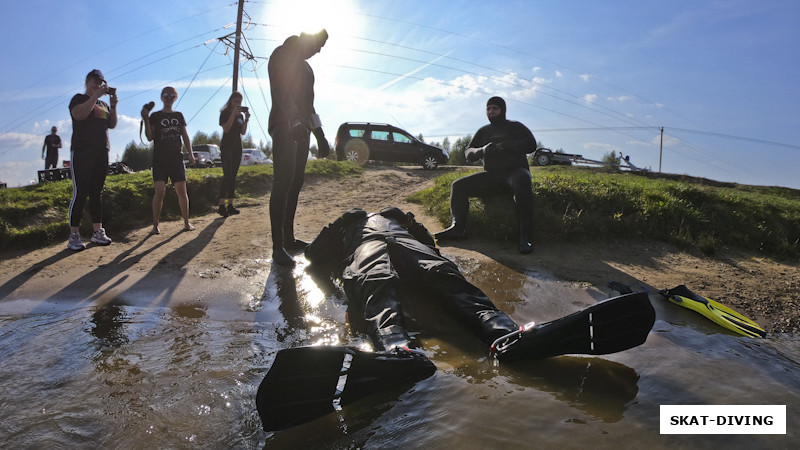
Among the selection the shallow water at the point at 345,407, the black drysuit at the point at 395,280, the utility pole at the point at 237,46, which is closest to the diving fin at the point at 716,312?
the shallow water at the point at 345,407

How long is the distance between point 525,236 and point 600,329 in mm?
2790

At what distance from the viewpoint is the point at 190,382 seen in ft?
7.26

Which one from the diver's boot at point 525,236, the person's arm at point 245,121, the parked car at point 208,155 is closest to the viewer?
the diver's boot at point 525,236

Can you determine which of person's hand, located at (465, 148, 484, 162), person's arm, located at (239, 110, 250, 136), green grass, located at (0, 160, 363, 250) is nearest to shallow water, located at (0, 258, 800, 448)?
green grass, located at (0, 160, 363, 250)

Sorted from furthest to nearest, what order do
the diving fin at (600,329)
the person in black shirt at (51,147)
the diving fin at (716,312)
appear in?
1. the person in black shirt at (51,147)
2. the diving fin at (716,312)
3. the diving fin at (600,329)

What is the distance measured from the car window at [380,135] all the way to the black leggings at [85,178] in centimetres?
1217

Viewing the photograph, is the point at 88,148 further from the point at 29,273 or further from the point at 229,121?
the point at 229,121

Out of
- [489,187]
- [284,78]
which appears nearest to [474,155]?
[489,187]

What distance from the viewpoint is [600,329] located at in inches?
87.8

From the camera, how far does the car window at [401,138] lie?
55.0 feet

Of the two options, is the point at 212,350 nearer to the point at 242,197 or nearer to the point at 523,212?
the point at 523,212

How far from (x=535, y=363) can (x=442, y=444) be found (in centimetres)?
91

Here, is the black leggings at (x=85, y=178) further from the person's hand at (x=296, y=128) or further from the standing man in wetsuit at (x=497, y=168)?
the standing man in wetsuit at (x=497, y=168)

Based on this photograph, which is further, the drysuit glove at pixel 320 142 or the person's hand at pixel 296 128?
the drysuit glove at pixel 320 142
